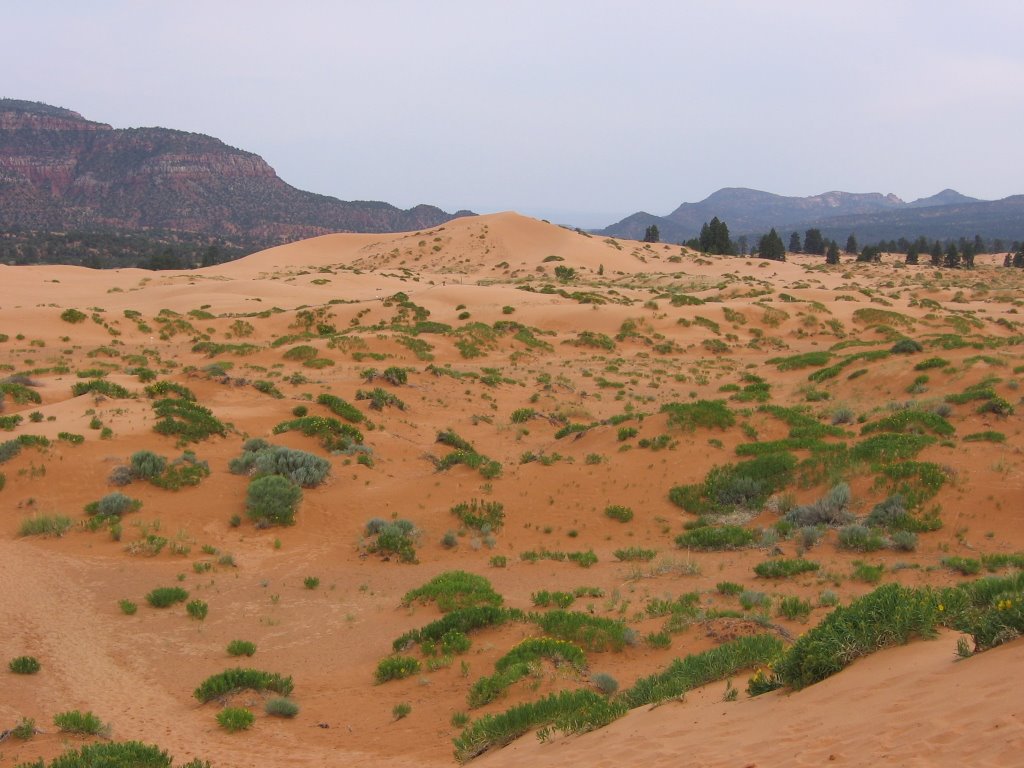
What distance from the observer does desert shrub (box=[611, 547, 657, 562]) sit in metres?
11.7

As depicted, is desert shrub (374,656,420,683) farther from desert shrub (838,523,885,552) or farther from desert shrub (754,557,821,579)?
desert shrub (838,523,885,552)

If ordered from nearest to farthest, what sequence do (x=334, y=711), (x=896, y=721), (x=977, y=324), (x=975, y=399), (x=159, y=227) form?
(x=896, y=721) < (x=334, y=711) < (x=975, y=399) < (x=977, y=324) < (x=159, y=227)

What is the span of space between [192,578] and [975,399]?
54.8 ft

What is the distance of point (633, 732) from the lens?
17.7 ft

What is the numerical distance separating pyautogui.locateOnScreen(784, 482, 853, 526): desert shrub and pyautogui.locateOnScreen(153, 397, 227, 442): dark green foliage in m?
12.7

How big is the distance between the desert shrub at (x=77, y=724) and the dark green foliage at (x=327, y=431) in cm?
1045

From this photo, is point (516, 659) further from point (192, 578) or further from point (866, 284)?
point (866, 284)

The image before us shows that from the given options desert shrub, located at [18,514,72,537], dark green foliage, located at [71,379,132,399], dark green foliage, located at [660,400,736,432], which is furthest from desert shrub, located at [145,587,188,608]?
dark green foliage, located at [660,400,736,432]

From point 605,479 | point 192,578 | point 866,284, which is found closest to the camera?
point 192,578

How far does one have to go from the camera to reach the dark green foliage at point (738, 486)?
546 inches

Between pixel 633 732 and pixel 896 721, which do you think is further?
pixel 633 732

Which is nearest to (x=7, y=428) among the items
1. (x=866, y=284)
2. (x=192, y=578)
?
(x=192, y=578)

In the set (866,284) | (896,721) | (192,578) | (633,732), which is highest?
(866,284)

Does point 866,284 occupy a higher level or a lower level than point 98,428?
higher
